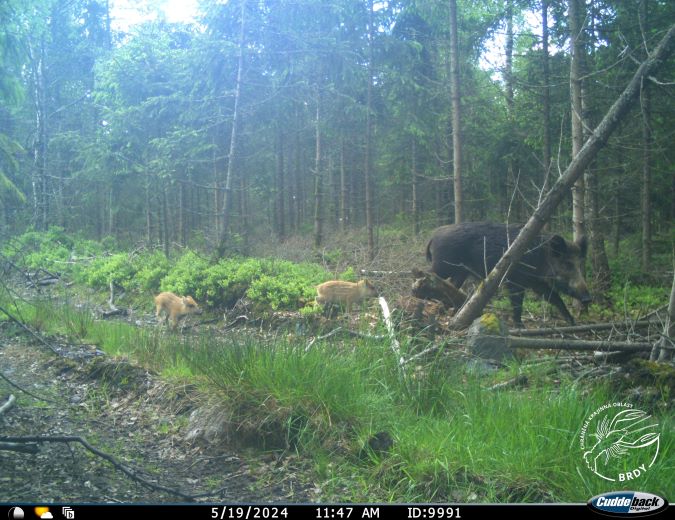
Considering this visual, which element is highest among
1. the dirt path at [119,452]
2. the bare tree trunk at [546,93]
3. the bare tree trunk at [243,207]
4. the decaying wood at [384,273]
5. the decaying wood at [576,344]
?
the bare tree trunk at [546,93]

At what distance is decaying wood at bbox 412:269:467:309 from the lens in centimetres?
870

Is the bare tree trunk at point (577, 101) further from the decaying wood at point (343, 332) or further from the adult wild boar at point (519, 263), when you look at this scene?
the decaying wood at point (343, 332)

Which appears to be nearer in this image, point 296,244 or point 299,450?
point 299,450

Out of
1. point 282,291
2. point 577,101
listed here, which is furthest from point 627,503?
point 577,101

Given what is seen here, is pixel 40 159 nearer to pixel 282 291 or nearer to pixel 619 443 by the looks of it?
pixel 282 291

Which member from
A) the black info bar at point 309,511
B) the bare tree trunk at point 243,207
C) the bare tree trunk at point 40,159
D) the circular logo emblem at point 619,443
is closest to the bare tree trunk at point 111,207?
the bare tree trunk at point 40,159

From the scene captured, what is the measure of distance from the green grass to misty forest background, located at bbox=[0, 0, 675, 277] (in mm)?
7401

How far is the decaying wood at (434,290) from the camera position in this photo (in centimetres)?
870

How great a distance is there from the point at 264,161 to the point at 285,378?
64.4 ft

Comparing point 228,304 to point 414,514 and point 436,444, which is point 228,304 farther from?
point 414,514

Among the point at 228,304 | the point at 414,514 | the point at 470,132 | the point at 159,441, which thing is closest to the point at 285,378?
the point at 159,441

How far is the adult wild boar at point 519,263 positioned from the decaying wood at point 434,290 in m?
0.71

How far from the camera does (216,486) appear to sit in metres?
3.93

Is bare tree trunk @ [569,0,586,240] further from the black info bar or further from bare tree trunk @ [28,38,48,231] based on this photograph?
bare tree trunk @ [28,38,48,231]
